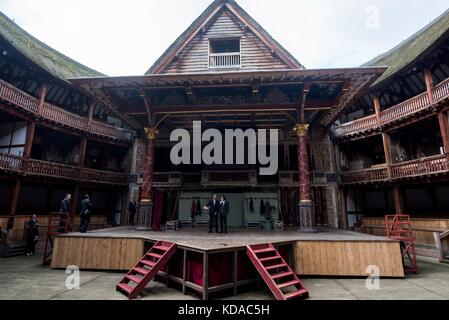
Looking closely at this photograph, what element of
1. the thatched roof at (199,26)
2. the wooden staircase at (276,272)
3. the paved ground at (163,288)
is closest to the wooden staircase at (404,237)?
the paved ground at (163,288)

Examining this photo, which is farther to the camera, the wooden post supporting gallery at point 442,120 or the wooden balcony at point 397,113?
the wooden balcony at point 397,113

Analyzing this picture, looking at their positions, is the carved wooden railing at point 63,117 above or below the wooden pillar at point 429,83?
below

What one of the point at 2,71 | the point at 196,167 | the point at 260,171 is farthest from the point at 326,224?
the point at 2,71

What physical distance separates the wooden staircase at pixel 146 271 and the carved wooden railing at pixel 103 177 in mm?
13350

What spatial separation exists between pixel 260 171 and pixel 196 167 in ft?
16.8

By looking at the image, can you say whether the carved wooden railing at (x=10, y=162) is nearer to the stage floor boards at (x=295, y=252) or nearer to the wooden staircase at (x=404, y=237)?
the stage floor boards at (x=295, y=252)

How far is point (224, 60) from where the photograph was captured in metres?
14.0

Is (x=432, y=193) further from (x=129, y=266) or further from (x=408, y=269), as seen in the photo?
(x=129, y=266)

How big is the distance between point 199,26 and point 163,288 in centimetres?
1378

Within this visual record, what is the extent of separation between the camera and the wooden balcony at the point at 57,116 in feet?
44.4

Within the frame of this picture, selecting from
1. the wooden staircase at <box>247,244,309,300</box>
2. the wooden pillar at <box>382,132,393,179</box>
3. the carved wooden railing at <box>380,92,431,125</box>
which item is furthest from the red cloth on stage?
the carved wooden railing at <box>380,92,431,125</box>

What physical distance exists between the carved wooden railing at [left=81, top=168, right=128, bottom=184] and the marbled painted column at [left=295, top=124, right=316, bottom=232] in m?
15.1

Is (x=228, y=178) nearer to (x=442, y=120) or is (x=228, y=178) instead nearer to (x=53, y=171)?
(x=53, y=171)
